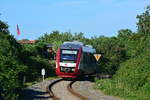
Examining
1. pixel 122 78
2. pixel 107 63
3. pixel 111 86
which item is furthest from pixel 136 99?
pixel 107 63

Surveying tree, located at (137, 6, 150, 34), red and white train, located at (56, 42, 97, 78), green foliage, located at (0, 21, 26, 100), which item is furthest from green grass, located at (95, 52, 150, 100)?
tree, located at (137, 6, 150, 34)

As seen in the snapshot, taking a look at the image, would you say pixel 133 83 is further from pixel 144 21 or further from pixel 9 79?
pixel 144 21

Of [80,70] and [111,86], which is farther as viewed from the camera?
[80,70]

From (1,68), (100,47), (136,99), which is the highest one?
(100,47)

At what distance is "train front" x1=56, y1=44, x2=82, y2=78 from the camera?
40.6 metres

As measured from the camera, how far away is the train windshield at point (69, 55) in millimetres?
40625

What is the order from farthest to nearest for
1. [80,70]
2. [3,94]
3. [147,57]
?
[80,70] < [147,57] < [3,94]

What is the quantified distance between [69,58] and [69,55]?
0.91ft

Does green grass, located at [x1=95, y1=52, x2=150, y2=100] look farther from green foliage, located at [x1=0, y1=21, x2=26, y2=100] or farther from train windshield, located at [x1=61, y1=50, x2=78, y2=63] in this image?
green foliage, located at [x1=0, y1=21, x2=26, y2=100]

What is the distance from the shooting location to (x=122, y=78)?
3709 cm

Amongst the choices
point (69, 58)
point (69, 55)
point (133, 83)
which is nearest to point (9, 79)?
point (133, 83)

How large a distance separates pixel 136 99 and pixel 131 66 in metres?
12.7

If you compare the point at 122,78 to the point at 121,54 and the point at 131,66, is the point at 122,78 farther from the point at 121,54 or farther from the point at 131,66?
the point at 121,54

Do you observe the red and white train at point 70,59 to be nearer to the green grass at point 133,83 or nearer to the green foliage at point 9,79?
the green grass at point 133,83
